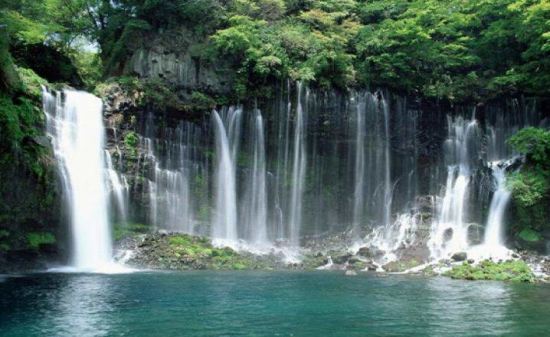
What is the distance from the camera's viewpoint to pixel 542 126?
117ft

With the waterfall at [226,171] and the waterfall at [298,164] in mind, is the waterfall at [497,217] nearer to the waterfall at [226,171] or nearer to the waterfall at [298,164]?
the waterfall at [298,164]

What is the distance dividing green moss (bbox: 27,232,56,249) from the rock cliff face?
13.7 metres

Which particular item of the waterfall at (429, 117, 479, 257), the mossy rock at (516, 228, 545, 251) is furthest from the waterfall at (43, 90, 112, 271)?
the mossy rock at (516, 228, 545, 251)

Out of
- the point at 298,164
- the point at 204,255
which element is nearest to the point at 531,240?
the point at 298,164

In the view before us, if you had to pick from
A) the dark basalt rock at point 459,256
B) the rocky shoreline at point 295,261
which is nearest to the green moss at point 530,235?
the rocky shoreline at point 295,261

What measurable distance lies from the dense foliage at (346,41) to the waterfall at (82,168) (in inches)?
305

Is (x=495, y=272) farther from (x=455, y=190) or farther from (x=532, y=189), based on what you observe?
(x=455, y=190)

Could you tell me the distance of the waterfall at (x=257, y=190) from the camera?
34.8m

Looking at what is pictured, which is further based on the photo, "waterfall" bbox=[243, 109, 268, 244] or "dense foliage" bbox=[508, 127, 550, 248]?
"waterfall" bbox=[243, 109, 268, 244]

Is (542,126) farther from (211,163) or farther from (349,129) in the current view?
(211,163)

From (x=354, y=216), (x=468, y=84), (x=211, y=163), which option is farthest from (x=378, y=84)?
(x=211, y=163)

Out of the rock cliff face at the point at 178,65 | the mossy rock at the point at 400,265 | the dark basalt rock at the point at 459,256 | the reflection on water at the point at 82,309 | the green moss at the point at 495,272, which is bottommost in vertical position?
the mossy rock at the point at 400,265

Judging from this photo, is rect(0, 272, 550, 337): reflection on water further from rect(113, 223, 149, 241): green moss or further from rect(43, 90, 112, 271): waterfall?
rect(113, 223, 149, 241): green moss

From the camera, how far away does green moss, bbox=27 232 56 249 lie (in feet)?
79.3
